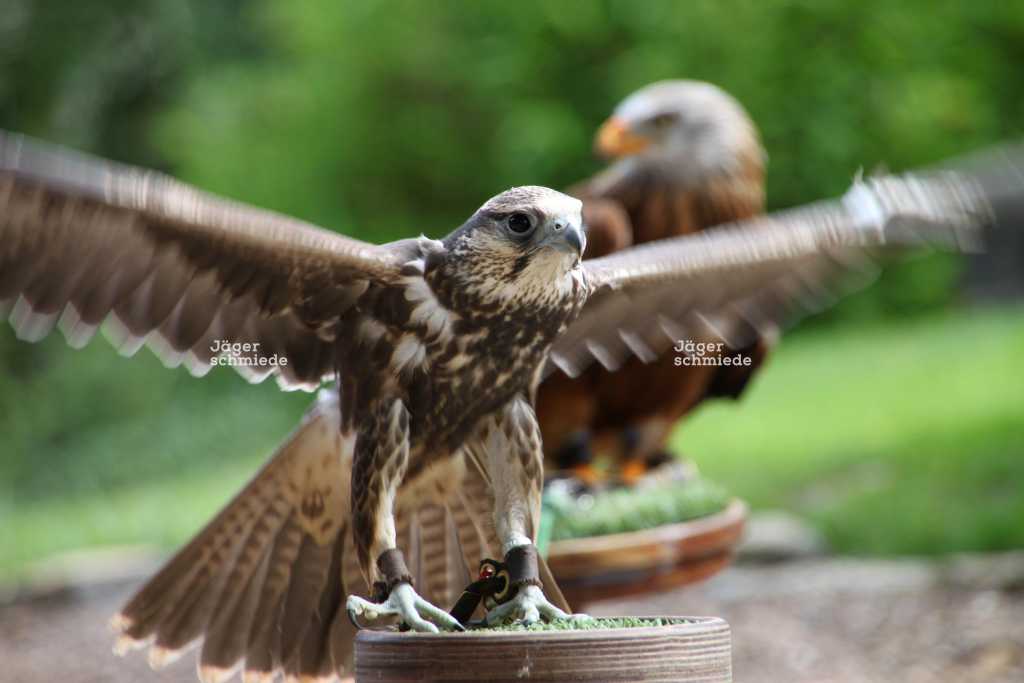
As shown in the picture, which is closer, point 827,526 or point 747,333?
point 747,333

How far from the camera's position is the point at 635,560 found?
3867 mm

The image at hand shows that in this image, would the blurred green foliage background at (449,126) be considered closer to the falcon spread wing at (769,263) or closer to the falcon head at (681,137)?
the falcon head at (681,137)

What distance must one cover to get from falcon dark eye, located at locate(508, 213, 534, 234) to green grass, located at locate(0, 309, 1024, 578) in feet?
17.1

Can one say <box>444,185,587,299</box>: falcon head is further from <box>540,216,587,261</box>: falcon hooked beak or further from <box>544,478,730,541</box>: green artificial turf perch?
<box>544,478,730,541</box>: green artificial turf perch

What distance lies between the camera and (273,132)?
13.7 meters

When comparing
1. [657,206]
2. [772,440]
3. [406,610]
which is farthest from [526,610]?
[772,440]

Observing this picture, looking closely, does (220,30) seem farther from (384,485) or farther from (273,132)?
(384,485)

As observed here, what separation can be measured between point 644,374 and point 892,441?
3.92 metres

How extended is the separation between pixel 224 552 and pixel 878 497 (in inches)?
205

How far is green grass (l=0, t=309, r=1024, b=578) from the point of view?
728 cm

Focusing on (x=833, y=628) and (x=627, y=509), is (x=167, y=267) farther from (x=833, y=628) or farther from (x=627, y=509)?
(x=833, y=628)

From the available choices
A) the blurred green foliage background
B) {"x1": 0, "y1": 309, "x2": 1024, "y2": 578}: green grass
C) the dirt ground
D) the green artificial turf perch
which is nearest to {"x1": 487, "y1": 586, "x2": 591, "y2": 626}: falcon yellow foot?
the green artificial turf perch

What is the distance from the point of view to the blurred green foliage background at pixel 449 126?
11.5m

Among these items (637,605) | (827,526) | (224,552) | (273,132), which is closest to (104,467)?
(273,132)
